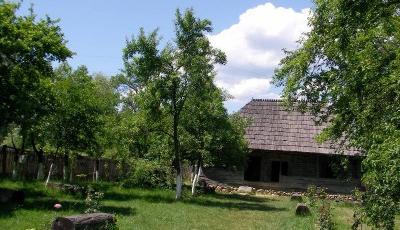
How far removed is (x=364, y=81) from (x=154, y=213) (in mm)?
7601

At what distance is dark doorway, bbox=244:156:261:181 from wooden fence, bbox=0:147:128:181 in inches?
329

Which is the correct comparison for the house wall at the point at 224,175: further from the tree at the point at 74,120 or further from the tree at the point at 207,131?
the tree at the point at 74,120

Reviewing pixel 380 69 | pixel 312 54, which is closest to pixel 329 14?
pixel 312 54

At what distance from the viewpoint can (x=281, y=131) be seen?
108ft

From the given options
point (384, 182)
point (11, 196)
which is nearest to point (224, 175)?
point (11, 196)

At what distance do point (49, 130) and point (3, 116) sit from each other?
193 inches

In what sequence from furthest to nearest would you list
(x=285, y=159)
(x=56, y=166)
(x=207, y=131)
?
(x=285, y=159), (x=56, y=166), (x=207, y=131)

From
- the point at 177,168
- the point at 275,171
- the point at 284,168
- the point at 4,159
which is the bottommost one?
the point at 4,159

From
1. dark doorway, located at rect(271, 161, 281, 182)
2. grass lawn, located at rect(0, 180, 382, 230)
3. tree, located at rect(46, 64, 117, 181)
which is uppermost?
tree, located at rect(46, 64, 117, 181)

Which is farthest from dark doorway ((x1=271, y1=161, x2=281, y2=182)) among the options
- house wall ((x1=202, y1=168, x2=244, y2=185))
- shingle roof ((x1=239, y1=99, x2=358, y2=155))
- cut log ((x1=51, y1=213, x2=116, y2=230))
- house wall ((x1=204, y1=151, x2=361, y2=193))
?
cut log ((x1=51, y1=213, x2=116, y2=230))

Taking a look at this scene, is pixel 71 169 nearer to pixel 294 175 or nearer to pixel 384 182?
pixel 294 175

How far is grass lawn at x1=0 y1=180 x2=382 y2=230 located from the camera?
1303cm

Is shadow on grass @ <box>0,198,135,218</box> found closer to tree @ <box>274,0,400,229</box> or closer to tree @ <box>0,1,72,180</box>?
tree @ <box>0,1,72,180</box>

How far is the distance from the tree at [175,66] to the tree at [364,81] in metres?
3.16
